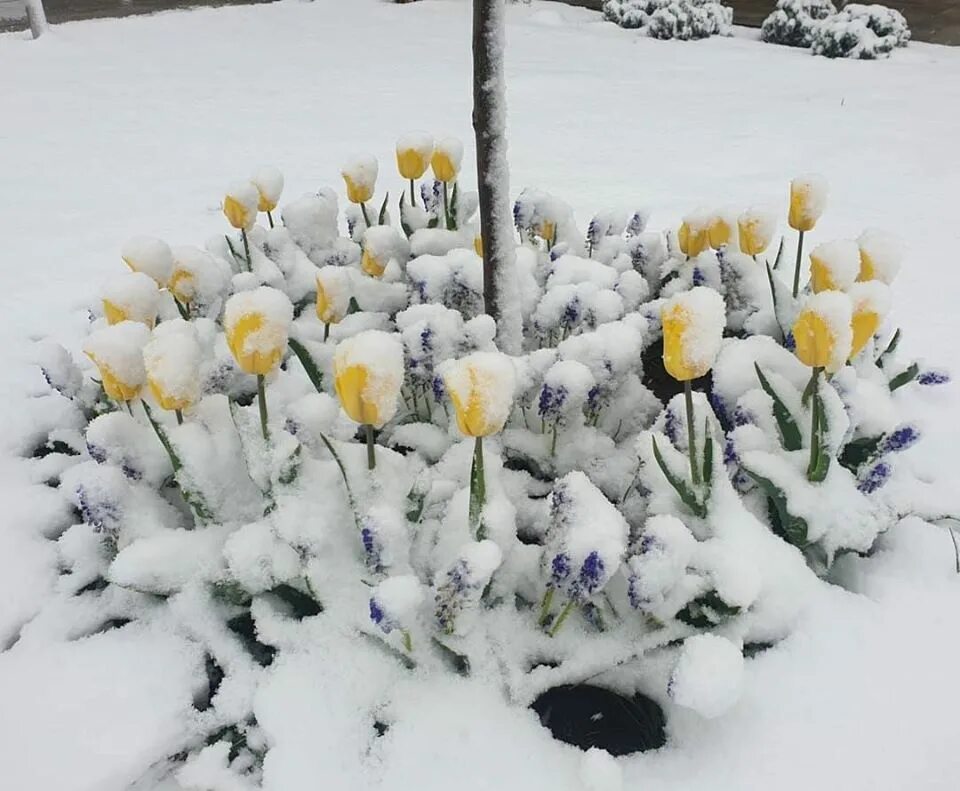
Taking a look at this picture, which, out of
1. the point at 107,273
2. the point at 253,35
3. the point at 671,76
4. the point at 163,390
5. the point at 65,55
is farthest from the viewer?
the point at 253,35

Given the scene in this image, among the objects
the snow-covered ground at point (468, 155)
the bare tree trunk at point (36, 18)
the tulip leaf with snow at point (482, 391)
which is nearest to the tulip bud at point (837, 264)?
the snow-covered ground at point (468, 155)

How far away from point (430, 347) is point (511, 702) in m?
0.55

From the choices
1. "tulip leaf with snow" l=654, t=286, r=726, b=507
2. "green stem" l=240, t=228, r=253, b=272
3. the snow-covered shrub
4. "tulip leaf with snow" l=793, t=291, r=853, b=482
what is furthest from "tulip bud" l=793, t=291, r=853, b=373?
the snow-covered shrub

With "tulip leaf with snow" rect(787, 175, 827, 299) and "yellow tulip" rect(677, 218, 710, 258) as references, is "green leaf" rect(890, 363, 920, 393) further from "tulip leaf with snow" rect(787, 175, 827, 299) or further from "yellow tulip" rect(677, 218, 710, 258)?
"yellow tulip" rect(677, 218, 710, 258)

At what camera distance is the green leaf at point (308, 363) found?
1.37m

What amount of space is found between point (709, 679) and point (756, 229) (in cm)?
87

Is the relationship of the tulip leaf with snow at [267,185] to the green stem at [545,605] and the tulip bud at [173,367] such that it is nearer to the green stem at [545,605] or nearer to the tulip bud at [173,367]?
the tulip bud at [173,367]

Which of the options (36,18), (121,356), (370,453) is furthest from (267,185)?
(36,18)

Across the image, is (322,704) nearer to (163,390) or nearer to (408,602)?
(408,602)

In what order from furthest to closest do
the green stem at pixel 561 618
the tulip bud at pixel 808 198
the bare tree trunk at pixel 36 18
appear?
the bare tree trunk at pixel 36 18 < the tulip bud at pixel 808 198 < the green stem at pixel 561 618

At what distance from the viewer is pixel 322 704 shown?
3.50ft

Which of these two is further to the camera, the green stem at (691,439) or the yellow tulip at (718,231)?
the yellow tulip at (718,231)

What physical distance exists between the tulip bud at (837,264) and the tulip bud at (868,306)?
10cm

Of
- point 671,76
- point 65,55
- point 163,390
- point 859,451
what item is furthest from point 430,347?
point 65,55
